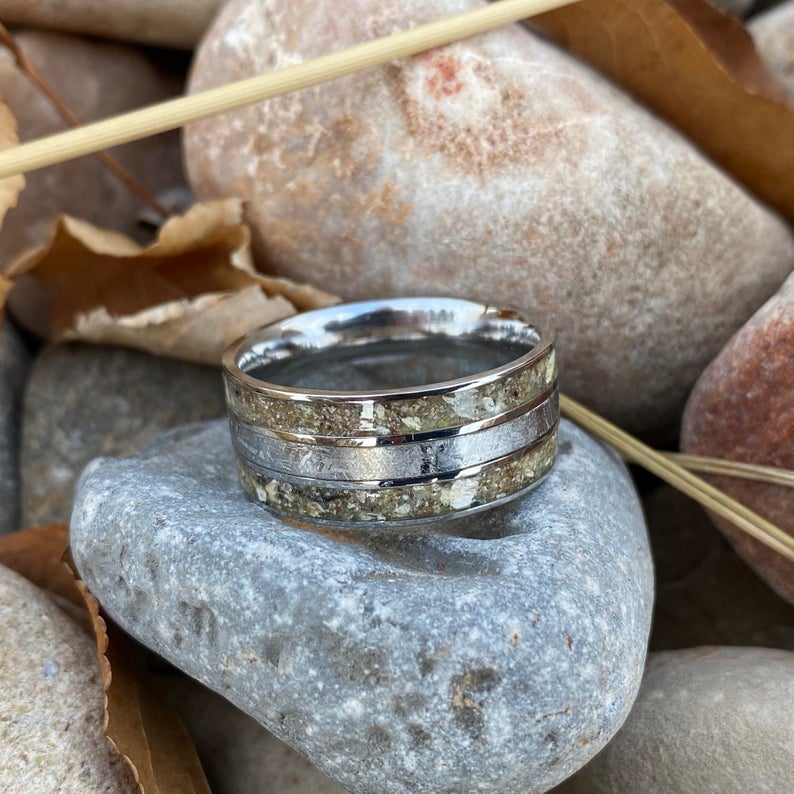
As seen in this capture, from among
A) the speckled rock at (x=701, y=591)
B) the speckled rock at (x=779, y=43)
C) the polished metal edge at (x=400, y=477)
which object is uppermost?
the speckled rock at (x=779, y=43)

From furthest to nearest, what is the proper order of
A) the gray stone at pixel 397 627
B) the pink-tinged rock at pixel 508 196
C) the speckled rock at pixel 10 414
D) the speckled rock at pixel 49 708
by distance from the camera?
the speckled rock at pixel 10 414 → the pink-tinged rock at pixel 508 196 → the speckled rock at pixel 49 708 → the gray stone at pixel 397 627

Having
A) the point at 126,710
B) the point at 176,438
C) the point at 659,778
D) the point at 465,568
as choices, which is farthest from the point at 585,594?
the point at 176,438

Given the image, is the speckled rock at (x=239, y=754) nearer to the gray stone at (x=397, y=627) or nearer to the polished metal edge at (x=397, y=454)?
the gray stone at (x=397, y=627)

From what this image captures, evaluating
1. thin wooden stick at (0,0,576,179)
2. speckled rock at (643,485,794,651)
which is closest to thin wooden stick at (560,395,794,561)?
speckled rock at (643,485,794,651)

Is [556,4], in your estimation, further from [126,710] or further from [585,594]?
[126,710]

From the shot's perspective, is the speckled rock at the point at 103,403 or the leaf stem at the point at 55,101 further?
the speckled rock at the point at 103,403

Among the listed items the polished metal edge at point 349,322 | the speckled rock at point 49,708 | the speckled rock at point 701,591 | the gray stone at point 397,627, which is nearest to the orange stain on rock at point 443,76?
the polished metal edge at point 349,322

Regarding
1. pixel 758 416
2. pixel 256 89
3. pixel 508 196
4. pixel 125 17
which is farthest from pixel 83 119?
pixel 758 416
